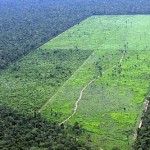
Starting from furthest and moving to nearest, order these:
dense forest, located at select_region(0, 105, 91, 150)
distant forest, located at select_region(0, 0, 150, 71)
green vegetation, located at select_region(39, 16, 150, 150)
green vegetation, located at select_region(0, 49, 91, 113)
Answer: distant forest, located at select_region(0, 0, 150, 71), green vegetation, located at select_region(0, 49, 91, 113), green vegetation, located at select_region(39, 16, 150, 150), dense forest, located at select_region(0, 105, 91, 150)

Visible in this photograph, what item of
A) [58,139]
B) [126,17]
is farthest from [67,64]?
[126,17]

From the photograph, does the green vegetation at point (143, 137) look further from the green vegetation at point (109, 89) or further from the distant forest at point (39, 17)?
the distant forest at point (39, 17)

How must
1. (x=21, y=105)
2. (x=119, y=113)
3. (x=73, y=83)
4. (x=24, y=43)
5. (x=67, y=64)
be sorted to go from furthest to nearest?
(x=24, y=43), (x=67, y=64), (x=73, y=83), (x=21, y=105), (x=119, y=113)

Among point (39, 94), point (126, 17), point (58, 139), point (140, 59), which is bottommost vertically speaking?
point (58, 139)

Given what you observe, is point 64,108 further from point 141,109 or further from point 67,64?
point 67,64

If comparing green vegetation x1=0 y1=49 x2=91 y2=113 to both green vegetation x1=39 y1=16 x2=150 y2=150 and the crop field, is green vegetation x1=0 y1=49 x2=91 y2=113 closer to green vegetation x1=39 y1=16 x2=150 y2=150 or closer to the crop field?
the crop field

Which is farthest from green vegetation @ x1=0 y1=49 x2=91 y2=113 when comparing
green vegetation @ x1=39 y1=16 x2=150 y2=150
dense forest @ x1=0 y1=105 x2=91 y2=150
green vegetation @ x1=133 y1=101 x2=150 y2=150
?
green vegetation @ x1=133 y1=101 x2=150 y2=150
